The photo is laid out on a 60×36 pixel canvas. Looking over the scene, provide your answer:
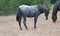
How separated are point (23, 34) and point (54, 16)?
456 centimetres

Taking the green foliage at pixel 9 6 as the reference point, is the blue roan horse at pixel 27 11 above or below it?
above

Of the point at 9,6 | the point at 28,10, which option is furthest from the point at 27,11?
the point at 9,6

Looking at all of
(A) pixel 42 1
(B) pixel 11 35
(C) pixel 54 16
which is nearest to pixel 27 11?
(B) pixel 11 35

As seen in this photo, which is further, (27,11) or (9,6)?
(9,6)

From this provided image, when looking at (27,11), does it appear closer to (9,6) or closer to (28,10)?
(28,10)

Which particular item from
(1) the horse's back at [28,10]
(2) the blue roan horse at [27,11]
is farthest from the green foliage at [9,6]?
(1) the horse's back at [28,10]

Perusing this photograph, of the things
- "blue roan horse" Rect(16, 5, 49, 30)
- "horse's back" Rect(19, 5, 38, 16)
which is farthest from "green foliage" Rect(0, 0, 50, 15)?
"horse's back" Rect(19, 5, 38, 16)

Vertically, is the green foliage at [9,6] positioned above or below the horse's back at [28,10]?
below

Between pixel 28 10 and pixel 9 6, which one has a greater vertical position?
pixel 28 10

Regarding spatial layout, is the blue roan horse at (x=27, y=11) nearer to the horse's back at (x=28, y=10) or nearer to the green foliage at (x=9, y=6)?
the horse's back at (x=28, y=10)

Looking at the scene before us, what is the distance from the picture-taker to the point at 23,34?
38.0 feet

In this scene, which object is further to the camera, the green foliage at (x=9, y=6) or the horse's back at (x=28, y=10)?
the green foliage at (x=9, y=6)

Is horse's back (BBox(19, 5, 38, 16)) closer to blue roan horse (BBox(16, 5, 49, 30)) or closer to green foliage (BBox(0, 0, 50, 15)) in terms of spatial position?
blue roan horse (BBox(16, 5, 49, 30))

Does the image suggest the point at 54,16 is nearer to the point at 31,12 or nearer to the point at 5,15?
the point at 31,12
